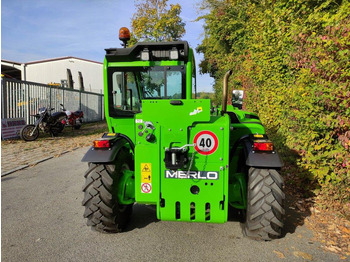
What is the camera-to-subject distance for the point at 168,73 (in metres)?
3.79

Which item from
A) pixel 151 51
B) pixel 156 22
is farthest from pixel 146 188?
pixel 156 22

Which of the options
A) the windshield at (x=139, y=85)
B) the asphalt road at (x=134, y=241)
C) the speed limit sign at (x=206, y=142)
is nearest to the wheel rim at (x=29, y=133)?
the asphalt road at (x=134, y=241)

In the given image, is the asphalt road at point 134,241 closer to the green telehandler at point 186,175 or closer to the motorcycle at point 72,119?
the green telehandler at point 186,175

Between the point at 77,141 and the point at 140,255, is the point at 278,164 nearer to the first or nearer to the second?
the point at 140,255

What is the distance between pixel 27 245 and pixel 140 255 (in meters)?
1.34

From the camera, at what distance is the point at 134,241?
10.1 ft

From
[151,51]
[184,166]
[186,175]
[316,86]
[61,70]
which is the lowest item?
[186,175]

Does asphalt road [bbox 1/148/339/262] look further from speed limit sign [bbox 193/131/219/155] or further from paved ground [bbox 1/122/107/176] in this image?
paved ground [bbox 1/122/107/176]

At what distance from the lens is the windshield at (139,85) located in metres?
3.80

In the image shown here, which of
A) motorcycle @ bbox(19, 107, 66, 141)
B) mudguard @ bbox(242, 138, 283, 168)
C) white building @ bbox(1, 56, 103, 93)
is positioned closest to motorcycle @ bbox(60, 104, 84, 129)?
motorcycle @ bbox(19, 107, 66, 141)

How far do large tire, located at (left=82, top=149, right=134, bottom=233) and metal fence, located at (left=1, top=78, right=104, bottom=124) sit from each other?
9.20m

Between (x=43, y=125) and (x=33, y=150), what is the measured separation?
8.61 feet

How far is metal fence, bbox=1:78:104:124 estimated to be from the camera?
10.5 meters

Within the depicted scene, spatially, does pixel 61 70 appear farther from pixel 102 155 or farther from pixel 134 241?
pixel 134 241
